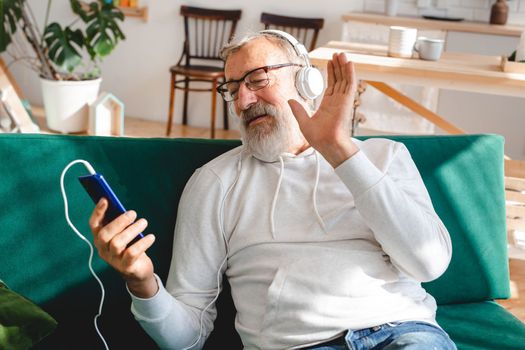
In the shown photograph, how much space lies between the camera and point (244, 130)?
5.28 feet

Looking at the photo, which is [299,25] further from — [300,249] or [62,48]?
[300,249]

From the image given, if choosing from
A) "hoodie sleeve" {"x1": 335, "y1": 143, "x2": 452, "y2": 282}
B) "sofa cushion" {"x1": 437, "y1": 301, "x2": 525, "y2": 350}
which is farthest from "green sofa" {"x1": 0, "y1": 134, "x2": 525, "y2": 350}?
"hoodie sleeve" {"x1": 335, "y1": 143, "x2": 452, "y2": 282}

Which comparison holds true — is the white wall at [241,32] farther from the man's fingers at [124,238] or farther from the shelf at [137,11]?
the man's fingers at [124,238]

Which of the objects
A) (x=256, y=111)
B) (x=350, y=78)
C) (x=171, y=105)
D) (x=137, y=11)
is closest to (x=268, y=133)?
(x=256, y=111)

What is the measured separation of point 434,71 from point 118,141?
4.99 ft

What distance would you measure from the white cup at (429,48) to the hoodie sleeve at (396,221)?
1609 millimetres

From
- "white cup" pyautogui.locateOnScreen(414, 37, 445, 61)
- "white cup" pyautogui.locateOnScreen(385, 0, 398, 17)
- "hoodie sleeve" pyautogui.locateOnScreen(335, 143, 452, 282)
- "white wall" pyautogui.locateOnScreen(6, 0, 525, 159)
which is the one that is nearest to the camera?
"hoodie sleeve" pyautogui.locateOnScreen(335, 143, 452, 282)

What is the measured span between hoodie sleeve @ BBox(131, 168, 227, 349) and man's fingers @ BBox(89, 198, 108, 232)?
34 centimetres

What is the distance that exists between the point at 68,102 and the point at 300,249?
366 cm

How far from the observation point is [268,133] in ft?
5.22

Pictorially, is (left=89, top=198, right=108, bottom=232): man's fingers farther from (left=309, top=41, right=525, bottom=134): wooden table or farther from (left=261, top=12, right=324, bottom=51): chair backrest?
(left=261, top=12, right=324, bottom=51): chair backrest

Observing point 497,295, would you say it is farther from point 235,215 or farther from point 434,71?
point 434,71

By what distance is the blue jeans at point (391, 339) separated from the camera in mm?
1353

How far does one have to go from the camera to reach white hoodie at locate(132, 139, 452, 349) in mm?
1358
